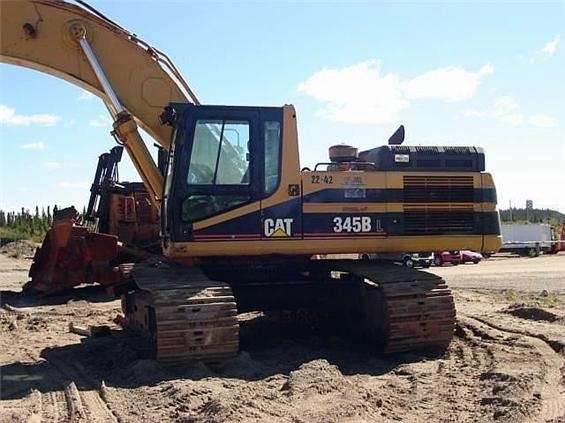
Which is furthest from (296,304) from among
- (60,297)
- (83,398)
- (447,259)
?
(447,259)

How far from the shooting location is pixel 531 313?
11.9m

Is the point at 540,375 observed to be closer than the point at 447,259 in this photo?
Yes

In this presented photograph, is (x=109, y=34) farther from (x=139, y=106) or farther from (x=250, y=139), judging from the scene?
(x=250, y=139)

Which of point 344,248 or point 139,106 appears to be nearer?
point 344,248

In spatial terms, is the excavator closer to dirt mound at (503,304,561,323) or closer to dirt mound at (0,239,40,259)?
dirt mound at (503,304,561,323)

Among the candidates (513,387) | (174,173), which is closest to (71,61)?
(174,173)

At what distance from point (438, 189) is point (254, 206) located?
2589 millimetres

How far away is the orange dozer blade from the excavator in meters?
4.05

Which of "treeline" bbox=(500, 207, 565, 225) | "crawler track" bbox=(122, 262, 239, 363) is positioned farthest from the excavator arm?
"treeline" bbox=(500, 207, 565, 225)

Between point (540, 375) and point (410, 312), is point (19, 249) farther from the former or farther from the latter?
point (540, 375)

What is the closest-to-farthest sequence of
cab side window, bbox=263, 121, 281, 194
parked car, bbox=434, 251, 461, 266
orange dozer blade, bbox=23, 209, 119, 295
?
cab side window, bbox=263, 121, 281, 194
orange dozer blade, bbox=23, 209, 119, 295
parked car, bbox=434, 251, 461, 266

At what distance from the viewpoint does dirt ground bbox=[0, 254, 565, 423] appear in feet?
19.7

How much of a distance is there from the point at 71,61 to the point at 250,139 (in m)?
2.90

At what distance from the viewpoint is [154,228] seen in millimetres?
16422
